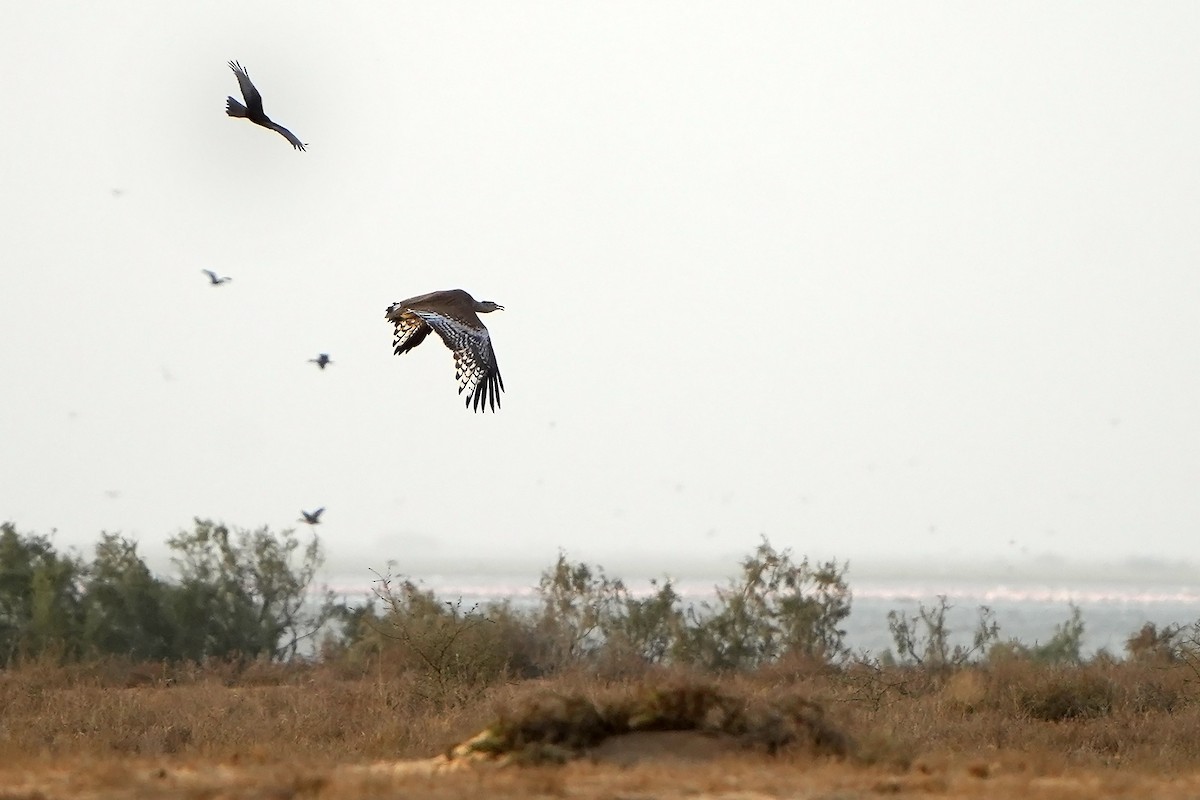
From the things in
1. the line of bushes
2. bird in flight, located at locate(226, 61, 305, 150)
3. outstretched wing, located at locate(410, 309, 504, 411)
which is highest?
bird in flight, located at locate(226, 61, 305, 150)

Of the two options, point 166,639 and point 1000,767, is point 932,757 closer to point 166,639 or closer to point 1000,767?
point 1000,767

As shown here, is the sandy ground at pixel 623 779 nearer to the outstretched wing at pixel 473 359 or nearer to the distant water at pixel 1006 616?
the outstretched wing at pixel 473 359

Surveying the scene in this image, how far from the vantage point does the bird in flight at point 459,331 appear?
15227mm

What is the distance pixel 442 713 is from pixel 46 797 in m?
5.47

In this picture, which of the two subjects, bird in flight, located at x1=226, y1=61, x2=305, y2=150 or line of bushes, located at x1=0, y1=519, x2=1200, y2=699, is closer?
bird in flight, located at x1=226, y1=61, x2=305, y2=150

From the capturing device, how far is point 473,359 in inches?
599

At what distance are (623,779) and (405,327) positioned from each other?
7.13m

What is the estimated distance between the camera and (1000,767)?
10.5 meters

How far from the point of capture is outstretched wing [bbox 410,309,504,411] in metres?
15.2

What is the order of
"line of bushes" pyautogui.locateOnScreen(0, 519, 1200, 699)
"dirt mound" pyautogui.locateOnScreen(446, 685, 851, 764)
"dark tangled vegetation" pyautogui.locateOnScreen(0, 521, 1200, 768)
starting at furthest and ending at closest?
"line of bushes" pyautogui.locateOnScreen(0, 519, 1200, 699) < "dark tangled vegetation" pyautogui.locateOnScreen(0, 521, 1200, 768) < "dirt mound" pyautogui.locateOnScreen(446, 685, 851, 764)

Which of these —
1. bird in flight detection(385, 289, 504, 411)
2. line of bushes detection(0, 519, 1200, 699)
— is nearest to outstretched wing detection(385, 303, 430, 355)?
bird in flight detection(385, 289, 504, 411)

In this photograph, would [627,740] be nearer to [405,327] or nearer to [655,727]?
[655,727]

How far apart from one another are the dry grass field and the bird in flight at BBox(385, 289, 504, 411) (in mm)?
2946

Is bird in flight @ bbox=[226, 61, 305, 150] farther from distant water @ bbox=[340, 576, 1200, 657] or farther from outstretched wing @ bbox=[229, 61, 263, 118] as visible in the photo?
distant water @ bbox=[340, 576, 1200, 657]
